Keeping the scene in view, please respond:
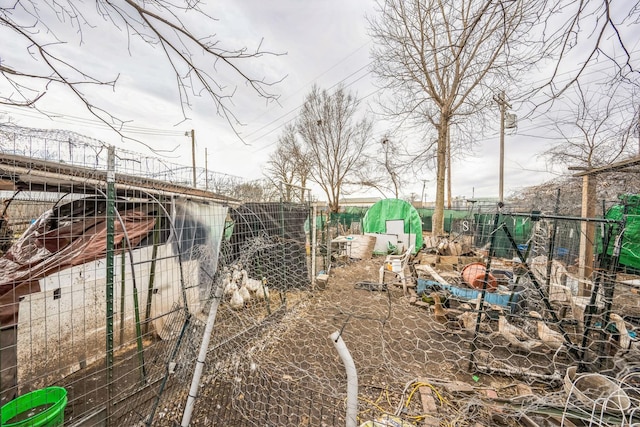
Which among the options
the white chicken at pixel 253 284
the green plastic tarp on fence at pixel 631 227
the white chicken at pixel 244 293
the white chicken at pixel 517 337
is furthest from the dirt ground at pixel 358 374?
the green plastic tarp on fence at pixel 631 227

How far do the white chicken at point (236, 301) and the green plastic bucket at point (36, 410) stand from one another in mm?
2302

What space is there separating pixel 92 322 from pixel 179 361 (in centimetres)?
150

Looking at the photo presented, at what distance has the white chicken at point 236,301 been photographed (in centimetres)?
427

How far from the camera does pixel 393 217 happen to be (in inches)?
440

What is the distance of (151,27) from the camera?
1.66 m

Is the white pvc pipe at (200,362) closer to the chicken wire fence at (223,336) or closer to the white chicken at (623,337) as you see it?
the chicken wire fence at (223,336)

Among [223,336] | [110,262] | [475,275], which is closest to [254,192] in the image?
[223,336]

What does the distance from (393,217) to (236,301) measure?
8650 millimetres

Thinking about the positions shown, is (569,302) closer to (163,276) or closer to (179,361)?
(179,361)

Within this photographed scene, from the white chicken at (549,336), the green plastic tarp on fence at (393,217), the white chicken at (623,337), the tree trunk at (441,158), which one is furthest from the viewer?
the green plastic tarp on fence at (393,217)

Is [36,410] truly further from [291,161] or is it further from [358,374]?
[291,161]

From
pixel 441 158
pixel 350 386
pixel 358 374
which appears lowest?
pixel 358 374

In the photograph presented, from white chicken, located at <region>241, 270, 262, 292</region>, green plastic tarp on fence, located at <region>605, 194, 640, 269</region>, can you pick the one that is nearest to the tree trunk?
green plastic tarp on fence, located at <region>605, 194, 640, 269</region>

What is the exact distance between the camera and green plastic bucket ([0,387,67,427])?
169cm
